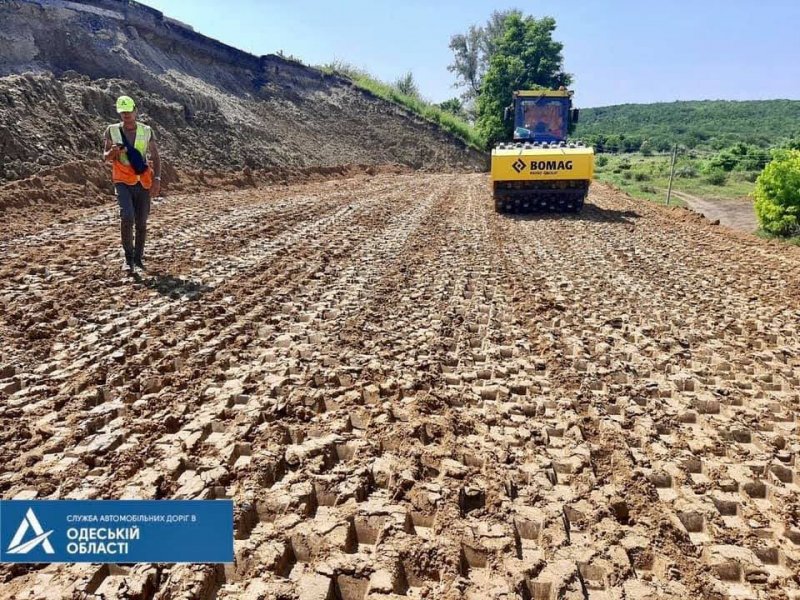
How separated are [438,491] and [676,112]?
110587mm

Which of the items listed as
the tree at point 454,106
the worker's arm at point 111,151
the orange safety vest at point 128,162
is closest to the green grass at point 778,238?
the orange safety vest at point 128,162

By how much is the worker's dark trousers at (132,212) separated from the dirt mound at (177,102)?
5.36m

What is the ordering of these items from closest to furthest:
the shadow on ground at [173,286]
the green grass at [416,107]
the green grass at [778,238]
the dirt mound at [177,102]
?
the shadow on ground at [173,286] < the green grass at [778,238] < the dirt mound at [177,102] < the green grass at [416,107]

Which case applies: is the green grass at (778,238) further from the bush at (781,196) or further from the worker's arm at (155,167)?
the worker's arm at (155,167)

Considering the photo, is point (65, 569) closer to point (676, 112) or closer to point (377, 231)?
point (377, 231)

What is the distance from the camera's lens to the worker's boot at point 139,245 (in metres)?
6.11

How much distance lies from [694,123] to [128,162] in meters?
96.7

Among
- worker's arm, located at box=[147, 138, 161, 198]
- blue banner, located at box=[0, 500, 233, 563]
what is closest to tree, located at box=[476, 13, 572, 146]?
worker's arm, located at box=[147, 138, 161, 198]

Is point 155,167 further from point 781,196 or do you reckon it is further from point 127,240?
point 781,196

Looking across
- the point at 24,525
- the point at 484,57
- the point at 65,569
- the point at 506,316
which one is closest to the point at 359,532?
the point at 65,569

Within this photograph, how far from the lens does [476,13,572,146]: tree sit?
33.9m

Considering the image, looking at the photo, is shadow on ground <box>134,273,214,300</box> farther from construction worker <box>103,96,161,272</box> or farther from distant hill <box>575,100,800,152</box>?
distant hill <box>575,100,800,152</box>

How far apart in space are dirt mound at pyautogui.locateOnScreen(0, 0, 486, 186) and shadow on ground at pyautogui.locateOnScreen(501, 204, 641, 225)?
8.20m

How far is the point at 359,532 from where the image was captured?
2559 mm
